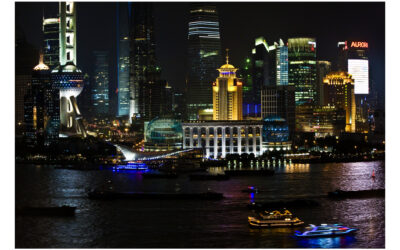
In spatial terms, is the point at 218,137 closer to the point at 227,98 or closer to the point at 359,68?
the point at 227,98

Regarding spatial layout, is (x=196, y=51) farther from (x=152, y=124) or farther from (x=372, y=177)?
(x=372, y=177)

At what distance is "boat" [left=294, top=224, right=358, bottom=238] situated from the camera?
23.2 metres

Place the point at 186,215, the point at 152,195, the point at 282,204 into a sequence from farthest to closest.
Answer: the point at 152,195 < the point at 282,204 < the point at 186,215

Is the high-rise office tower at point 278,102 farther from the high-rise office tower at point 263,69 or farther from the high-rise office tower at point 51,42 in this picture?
the high-rise office tower at point 51,42

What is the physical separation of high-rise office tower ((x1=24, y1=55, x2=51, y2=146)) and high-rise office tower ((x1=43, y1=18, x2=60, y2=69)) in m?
5.17

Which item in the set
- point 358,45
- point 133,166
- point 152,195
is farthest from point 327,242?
point 358,45

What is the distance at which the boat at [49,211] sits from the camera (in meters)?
26.9

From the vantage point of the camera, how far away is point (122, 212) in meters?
28.0

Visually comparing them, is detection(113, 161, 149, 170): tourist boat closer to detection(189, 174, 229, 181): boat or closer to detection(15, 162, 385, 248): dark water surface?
detection(15, 162, 385, 248): dark water surface

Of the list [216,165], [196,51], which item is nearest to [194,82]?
[196,51]

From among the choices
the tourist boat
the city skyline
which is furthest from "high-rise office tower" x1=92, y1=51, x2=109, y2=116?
the tourist boat

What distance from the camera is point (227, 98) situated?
58969 millimetres

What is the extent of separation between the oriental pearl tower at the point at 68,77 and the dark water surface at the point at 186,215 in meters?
29.3

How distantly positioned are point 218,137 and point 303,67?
38.1 metres
